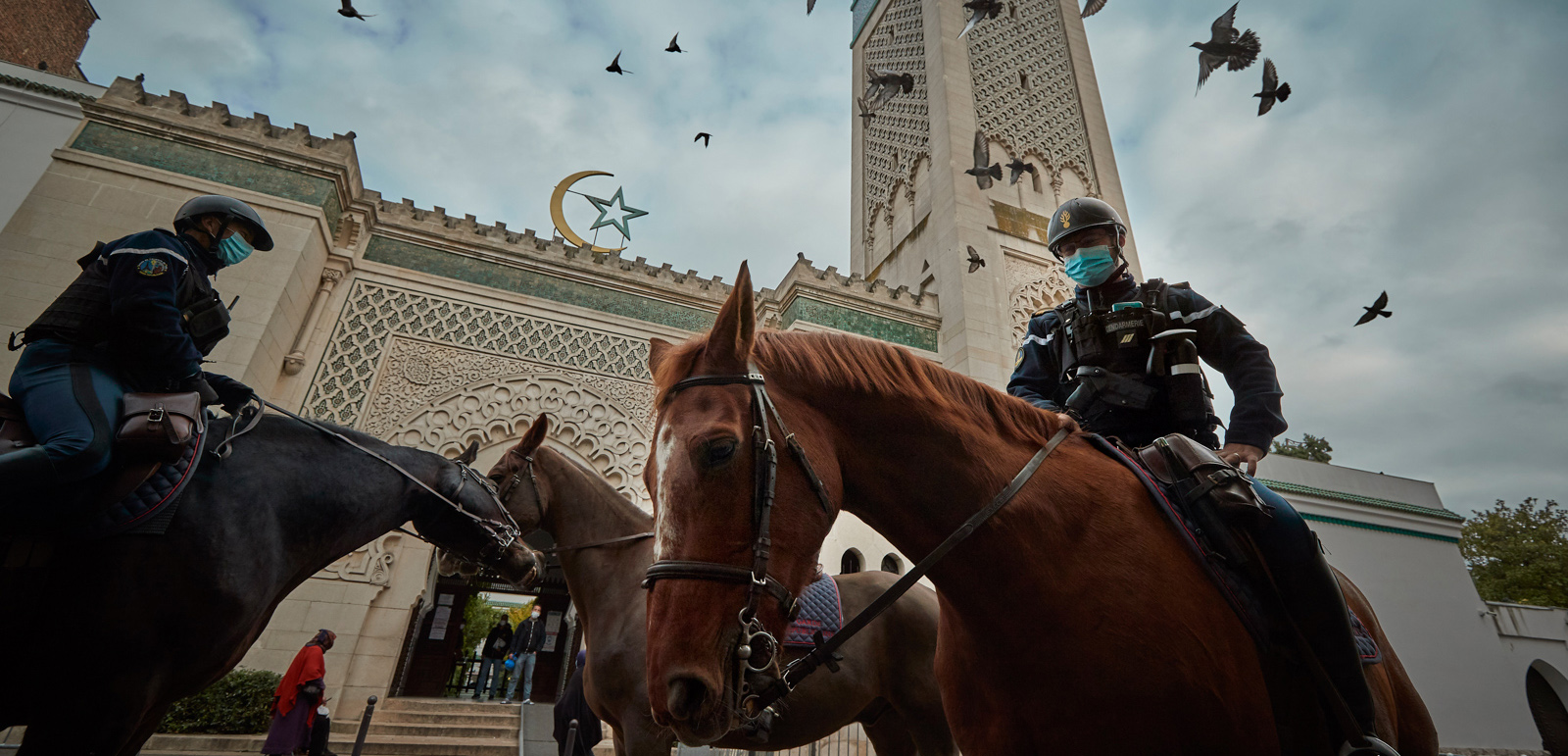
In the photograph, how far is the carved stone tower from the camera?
30.5 feet

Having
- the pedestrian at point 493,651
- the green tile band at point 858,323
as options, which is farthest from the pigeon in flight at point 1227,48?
the pedestrian at point 493,651

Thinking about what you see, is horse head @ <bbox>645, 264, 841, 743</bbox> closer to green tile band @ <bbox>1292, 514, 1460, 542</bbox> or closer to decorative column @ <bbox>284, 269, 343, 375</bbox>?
decorative column @ <bbox>284, 269, 343, 375</bbox>

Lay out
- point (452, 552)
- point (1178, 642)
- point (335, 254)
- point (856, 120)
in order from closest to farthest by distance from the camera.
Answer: point (1178, 642), point (452, 552), point (335, 254), point (856, 120)

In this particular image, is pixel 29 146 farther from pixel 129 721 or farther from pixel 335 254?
pixel 129 721

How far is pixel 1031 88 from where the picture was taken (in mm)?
11641

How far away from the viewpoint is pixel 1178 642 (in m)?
1.04

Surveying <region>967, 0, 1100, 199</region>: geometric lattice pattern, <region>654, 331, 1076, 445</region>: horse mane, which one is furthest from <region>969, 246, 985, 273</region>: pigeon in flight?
<region>654, 331, 1076, 445</region>: horse mane

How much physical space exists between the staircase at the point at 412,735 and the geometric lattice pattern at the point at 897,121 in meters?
10.1

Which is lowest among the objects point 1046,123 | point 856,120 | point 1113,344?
point 1113,344

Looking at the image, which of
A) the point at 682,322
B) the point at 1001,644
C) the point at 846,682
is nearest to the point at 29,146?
the point at 682,322

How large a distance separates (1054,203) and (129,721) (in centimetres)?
1165

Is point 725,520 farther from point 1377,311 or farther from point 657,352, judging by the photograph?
point 1377,311

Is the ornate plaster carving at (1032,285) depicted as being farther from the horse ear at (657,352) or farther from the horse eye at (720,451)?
the horse eye at (720,451)

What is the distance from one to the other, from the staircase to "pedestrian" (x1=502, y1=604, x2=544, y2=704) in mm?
373
